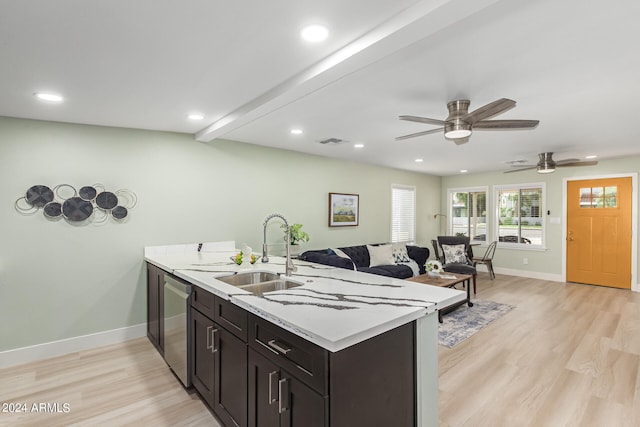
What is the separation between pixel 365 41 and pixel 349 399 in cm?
180

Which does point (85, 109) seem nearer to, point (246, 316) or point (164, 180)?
point (164, 180)

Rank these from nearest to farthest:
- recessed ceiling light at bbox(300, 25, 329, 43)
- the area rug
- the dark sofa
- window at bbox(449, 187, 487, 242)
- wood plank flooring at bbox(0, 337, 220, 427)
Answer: recessed ceiling light at bbox(300, 25, 329, 43)
wood plank flooring at bbox(0, 337, 220, 427)
the area rug
the dark sofa
window at bbox(449, 187, 487, 242)

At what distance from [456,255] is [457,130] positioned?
4.07m

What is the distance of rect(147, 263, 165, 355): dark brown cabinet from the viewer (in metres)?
2.98

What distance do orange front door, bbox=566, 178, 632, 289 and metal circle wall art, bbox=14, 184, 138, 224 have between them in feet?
25.2

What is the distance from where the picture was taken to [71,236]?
3.25 meters

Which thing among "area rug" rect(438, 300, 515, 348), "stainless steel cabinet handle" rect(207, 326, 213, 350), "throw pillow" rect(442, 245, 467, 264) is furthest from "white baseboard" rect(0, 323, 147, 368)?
"throw pillow" rect(442, 245, 467, 264)

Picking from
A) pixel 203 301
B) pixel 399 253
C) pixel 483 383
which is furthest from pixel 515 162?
pixel 203 301

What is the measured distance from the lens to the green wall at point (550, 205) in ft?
19.1

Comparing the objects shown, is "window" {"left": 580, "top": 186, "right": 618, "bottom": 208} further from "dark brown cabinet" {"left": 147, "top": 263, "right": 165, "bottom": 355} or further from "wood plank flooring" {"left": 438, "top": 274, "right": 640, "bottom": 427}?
"dark brown cabinet" {"left": 147, "top": 263, "right": 165, "bottom": 355}

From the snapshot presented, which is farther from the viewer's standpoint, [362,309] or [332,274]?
[332,274]

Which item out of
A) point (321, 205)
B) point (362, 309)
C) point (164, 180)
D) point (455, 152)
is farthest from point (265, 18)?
point (455, 152)

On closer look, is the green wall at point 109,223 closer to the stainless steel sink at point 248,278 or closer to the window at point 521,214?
the stainless steel sink at point 248,278

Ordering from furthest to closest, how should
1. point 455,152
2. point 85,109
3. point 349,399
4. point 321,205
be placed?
point 321,205
point 455,152
point 85,109
point 349,399
